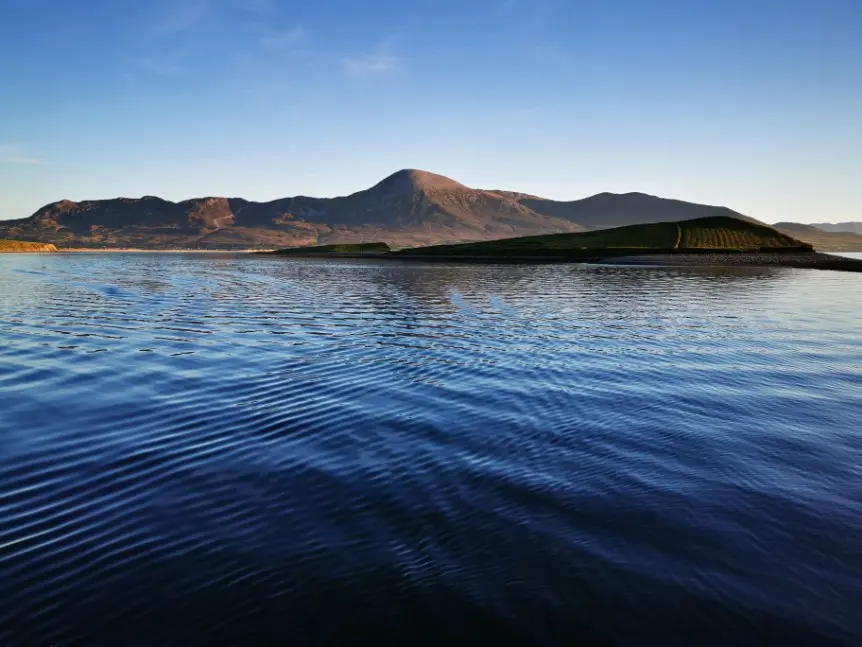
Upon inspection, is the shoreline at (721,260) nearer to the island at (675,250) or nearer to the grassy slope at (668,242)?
the island at (675,250)

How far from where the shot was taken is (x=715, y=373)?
20812mm

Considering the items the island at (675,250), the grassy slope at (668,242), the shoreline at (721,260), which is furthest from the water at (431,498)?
the grassy slope at (668,242)

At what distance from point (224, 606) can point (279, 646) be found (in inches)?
45.8

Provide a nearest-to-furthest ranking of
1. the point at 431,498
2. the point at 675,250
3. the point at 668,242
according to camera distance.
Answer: the point at 431,498
the point at 675,250
the point at 668,242

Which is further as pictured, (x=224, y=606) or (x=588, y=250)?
(x=588, y=250)

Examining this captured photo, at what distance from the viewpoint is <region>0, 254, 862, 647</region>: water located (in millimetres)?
6980

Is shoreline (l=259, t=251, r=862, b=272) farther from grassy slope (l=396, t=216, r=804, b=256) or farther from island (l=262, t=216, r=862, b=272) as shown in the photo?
grassy slope (l=396, t=216, r=804, b=256)

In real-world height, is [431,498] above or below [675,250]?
below

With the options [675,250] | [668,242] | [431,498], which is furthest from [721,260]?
[431,498]

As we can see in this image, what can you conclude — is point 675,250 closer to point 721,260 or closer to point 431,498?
point 721,260

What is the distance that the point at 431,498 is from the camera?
10.2m

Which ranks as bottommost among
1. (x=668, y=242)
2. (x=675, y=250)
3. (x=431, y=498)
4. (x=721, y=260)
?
(x=721, y=260)

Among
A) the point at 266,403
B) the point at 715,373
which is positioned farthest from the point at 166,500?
the point at 715,373

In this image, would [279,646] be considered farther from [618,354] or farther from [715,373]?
[618,354]
